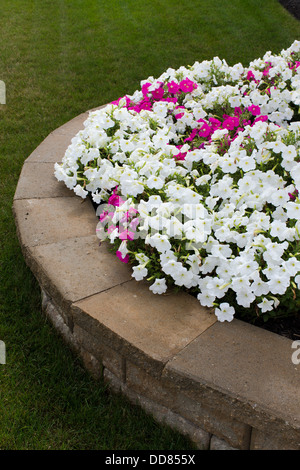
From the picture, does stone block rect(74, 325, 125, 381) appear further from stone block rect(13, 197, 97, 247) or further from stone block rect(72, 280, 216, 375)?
stone block rect(13, 197, 97, 247)

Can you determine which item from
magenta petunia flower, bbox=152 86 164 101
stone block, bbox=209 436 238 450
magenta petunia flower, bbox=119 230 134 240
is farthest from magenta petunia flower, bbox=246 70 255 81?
stone block, bbox=209 436 238 450

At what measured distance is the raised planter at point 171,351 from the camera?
6.05 feet

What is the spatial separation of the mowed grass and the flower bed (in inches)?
23.4

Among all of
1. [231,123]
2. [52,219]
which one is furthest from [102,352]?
[231,123]

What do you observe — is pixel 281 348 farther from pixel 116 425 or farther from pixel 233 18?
pixel 233 18

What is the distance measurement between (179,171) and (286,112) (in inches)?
50.3

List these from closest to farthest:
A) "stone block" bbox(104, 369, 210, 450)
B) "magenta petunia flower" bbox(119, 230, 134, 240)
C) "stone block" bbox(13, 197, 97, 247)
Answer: "stone block" bbox(104, 369, 210, 450) → "magenta petunia flower" bbox(119, 230, 134, 240) → "stone block" bbox(13, 197, 97, 247)

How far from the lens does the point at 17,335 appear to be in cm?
260

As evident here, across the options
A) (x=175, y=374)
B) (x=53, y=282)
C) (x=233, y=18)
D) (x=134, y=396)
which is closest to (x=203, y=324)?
(x=175, y=374)

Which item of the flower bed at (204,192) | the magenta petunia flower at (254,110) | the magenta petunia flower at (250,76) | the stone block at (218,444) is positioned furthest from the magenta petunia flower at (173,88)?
the stone block at (218,444)

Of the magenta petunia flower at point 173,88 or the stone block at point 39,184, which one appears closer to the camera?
the stone block at point 39,184

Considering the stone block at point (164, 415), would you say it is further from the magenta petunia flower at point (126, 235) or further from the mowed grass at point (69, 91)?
the magenta petunia flower at point (126, 235)

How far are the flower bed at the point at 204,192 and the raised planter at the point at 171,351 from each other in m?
0.11

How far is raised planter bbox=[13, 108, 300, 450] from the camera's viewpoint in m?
1.84
